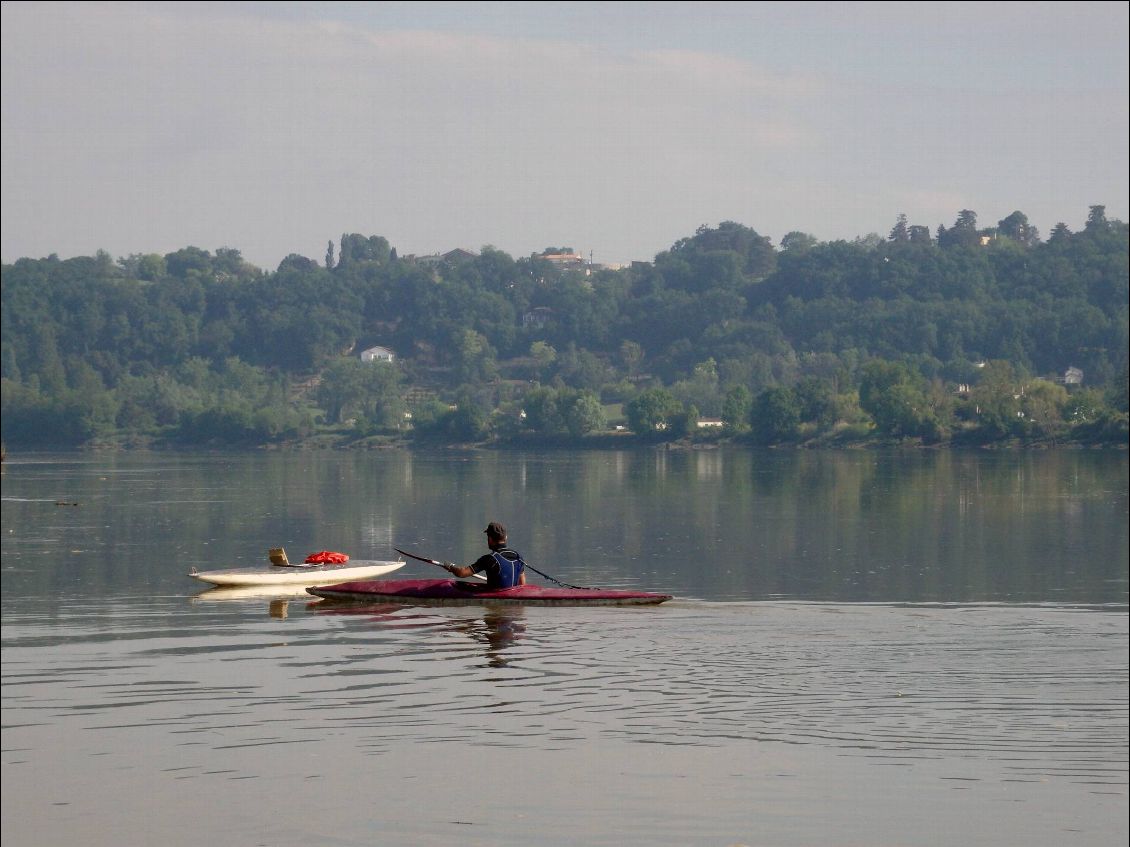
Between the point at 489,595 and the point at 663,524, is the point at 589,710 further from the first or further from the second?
the point at 663,524

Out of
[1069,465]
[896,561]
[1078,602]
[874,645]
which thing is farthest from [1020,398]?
[874,645]

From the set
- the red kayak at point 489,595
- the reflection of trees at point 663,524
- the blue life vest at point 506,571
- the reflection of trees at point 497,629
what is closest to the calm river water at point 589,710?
the reflection of trees at point 497,629

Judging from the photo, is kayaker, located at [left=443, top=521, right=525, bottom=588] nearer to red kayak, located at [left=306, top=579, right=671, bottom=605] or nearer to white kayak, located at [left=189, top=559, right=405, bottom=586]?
red kayak, located at [left=306, top=579, right=671, bottom=605]

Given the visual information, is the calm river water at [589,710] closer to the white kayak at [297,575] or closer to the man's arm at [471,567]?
the man's arm at [471,567]

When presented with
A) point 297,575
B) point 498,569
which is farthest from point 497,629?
point 297,575

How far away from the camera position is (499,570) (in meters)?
34.6

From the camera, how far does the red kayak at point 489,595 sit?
3466cm

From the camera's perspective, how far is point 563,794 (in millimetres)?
20656

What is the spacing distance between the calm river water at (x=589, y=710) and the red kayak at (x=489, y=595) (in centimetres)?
44

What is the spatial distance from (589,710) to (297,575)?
20.0m

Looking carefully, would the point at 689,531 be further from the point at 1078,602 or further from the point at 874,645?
the point at 874,645

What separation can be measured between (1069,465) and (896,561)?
93.6 metres

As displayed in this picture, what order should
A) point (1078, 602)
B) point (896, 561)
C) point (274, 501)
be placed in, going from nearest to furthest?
point (1078, 602) → point (896, 561) → point (274, 501)

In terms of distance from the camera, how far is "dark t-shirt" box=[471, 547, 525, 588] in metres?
34.3
